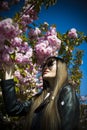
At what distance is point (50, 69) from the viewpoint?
5.62ft

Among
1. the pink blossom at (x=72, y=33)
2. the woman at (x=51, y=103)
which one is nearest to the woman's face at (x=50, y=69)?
the woman at (x=51, y=103)

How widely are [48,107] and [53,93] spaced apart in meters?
0.09

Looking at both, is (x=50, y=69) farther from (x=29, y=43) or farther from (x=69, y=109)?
(x=29, y=43)

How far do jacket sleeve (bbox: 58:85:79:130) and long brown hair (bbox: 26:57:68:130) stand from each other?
6 cm

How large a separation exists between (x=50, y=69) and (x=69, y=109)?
37 cm

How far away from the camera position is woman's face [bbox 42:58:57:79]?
1.70m

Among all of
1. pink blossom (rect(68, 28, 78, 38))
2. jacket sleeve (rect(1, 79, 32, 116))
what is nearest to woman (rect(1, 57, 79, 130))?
jacket sleeve (rect(1, 79, 32, 116))

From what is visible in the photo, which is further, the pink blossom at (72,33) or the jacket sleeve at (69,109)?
the pink blossom at (72,33)

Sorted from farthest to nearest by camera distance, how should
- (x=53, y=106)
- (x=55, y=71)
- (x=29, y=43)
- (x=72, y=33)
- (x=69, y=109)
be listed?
(x=72, y=33) → (x=29, y=43) → (x=55, y=71) → (x=53, y=106) → (x=69, y=109)

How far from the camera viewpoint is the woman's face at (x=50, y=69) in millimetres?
1698

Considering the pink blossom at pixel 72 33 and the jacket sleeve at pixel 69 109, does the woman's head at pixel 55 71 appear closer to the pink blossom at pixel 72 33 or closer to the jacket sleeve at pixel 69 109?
the jacket sleeve at pixel 69 109

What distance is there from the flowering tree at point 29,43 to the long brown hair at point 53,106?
0.42 m

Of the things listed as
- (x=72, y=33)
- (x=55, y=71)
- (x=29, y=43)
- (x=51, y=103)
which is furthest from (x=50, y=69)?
(x=72, y=33)

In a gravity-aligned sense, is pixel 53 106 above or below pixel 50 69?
below
